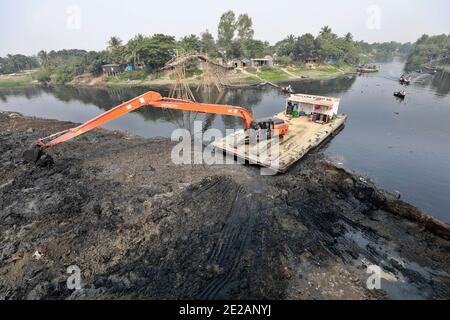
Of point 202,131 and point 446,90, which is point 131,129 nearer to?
point 202,131


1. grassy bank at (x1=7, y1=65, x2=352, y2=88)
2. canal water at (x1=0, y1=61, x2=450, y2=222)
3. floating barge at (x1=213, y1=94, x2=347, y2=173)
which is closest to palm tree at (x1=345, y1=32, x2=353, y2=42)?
grassy bank at (x1=7, y1=65, x2=352, y2=88)

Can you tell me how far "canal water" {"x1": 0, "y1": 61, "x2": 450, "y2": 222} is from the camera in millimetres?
15641

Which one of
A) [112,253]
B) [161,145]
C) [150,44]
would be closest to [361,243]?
[112,253]

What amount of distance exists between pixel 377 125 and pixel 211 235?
81.2 ft

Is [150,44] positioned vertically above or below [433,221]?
above

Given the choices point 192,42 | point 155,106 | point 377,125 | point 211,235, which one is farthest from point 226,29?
point 211,235

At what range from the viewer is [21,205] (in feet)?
39.0

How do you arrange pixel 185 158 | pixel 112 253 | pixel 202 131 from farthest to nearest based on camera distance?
pixel 202 131, pixel 185 158, pixel 112 253

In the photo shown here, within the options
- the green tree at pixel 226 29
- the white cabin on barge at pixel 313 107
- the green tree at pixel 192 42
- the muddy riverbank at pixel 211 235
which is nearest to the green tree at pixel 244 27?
the green tree at pixel 226 29

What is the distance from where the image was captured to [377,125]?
26.3 meters

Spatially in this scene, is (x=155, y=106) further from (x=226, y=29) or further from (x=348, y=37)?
(x=348, y=37)

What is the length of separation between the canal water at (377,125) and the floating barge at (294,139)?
6.10ft

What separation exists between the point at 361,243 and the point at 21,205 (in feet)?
50.9
